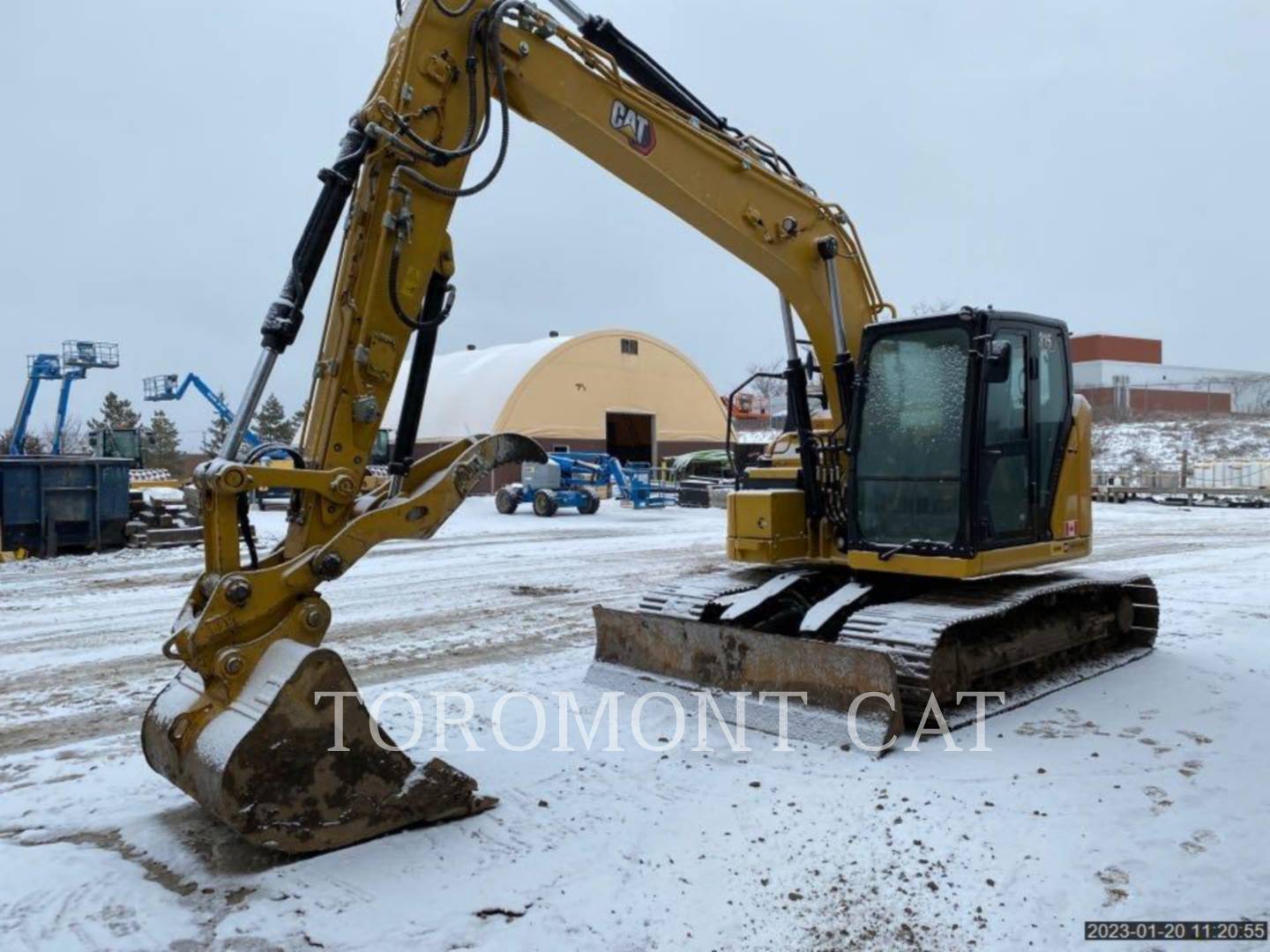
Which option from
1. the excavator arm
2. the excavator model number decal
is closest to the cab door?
the excavator arm

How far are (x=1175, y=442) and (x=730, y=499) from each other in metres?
39.4

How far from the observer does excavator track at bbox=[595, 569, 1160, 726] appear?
17.2 ft

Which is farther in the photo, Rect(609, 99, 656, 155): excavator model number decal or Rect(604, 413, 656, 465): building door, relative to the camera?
Rect(604, 413, 656, 465): building door

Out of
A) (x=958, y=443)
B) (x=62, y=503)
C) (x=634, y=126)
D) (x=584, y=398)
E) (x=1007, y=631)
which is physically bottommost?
(x=1007, y=631)

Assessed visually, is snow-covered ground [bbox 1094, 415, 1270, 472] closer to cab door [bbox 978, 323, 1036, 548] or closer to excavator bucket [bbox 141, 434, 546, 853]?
cab door [bbox 978, 323, 1036, 548]

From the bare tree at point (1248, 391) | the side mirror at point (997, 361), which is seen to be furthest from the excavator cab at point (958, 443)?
the bare tree at point (1248, 391)

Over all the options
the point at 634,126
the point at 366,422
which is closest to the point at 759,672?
the point at 366,422

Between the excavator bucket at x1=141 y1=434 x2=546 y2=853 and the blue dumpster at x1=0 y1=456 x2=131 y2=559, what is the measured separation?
1278cm

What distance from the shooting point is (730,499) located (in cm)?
689

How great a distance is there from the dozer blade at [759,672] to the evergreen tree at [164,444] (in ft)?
123

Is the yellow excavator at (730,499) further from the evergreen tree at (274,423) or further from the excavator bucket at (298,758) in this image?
the evergreen tree at (274,423)

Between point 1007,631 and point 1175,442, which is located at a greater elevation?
point 1175,442

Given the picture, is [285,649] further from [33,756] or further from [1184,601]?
[1184,601]

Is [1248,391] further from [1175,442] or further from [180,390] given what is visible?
[180,390]
